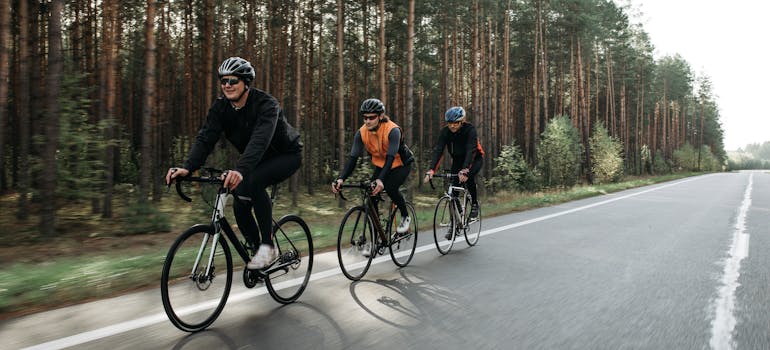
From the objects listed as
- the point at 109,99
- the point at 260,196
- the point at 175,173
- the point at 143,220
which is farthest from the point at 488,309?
the point at 109,99

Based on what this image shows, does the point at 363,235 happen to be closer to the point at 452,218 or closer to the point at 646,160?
the point at 452,218

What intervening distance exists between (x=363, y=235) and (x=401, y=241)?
2.72 feet

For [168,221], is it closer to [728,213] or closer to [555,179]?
[728,213]

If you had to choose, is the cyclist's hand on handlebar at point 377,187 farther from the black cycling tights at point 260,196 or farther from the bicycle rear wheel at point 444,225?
the bicycle rear wheel at point 444,225

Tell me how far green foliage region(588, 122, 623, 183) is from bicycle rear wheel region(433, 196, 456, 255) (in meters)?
27.4

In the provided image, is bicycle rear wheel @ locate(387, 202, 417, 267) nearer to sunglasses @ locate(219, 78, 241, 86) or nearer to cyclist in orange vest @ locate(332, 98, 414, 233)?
cyclist in orange vest @ locate(332, 98, 414, 233)

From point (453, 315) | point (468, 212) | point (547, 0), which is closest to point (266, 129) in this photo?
point (453, 315)

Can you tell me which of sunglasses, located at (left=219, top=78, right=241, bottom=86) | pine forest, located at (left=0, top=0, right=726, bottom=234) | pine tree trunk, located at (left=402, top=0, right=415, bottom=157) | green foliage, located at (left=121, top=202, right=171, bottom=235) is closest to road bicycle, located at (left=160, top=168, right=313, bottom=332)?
sunglasses, located at (left=219, top=78, right=241, bottom=86)

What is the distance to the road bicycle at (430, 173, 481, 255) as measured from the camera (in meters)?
7.14

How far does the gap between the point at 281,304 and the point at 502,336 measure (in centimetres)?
195

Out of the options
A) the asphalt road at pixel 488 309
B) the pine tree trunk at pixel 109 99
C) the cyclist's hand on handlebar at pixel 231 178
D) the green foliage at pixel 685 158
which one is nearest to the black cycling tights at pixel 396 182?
the asphalt road at pixel 488 309

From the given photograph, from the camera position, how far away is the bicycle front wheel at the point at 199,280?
139 inches

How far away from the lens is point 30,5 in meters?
17.2

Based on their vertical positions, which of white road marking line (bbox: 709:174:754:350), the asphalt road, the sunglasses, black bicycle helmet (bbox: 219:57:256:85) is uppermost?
black bicycle helmet (bbox: 219:57:256:85)
